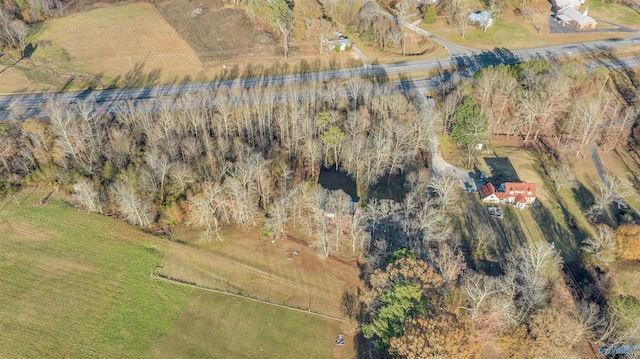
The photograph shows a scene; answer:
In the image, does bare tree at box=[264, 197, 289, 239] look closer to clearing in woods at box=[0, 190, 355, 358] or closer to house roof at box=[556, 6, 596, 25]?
clearing in woods at box=[0, 190, 355, 358]

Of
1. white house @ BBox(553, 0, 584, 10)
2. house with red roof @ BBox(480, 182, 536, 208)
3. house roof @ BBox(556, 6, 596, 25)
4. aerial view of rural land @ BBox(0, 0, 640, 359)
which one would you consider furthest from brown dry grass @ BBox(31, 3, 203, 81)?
white house @ BBox(553, 0, 584, 10)

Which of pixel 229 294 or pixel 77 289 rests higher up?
pixel 77 289

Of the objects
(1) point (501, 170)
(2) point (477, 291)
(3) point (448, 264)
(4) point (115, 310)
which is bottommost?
(4) point (115, 310)

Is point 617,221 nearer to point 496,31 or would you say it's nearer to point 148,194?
point 496,31

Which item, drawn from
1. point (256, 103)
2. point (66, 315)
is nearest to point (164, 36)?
point (256, 103)

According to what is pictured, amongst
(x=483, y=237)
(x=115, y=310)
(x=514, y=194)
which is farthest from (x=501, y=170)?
(x=115, y=310)

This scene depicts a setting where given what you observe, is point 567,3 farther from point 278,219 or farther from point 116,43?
point 116,43

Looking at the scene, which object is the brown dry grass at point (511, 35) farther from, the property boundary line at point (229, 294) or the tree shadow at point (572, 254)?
the property boundary line at point (229, 294)
